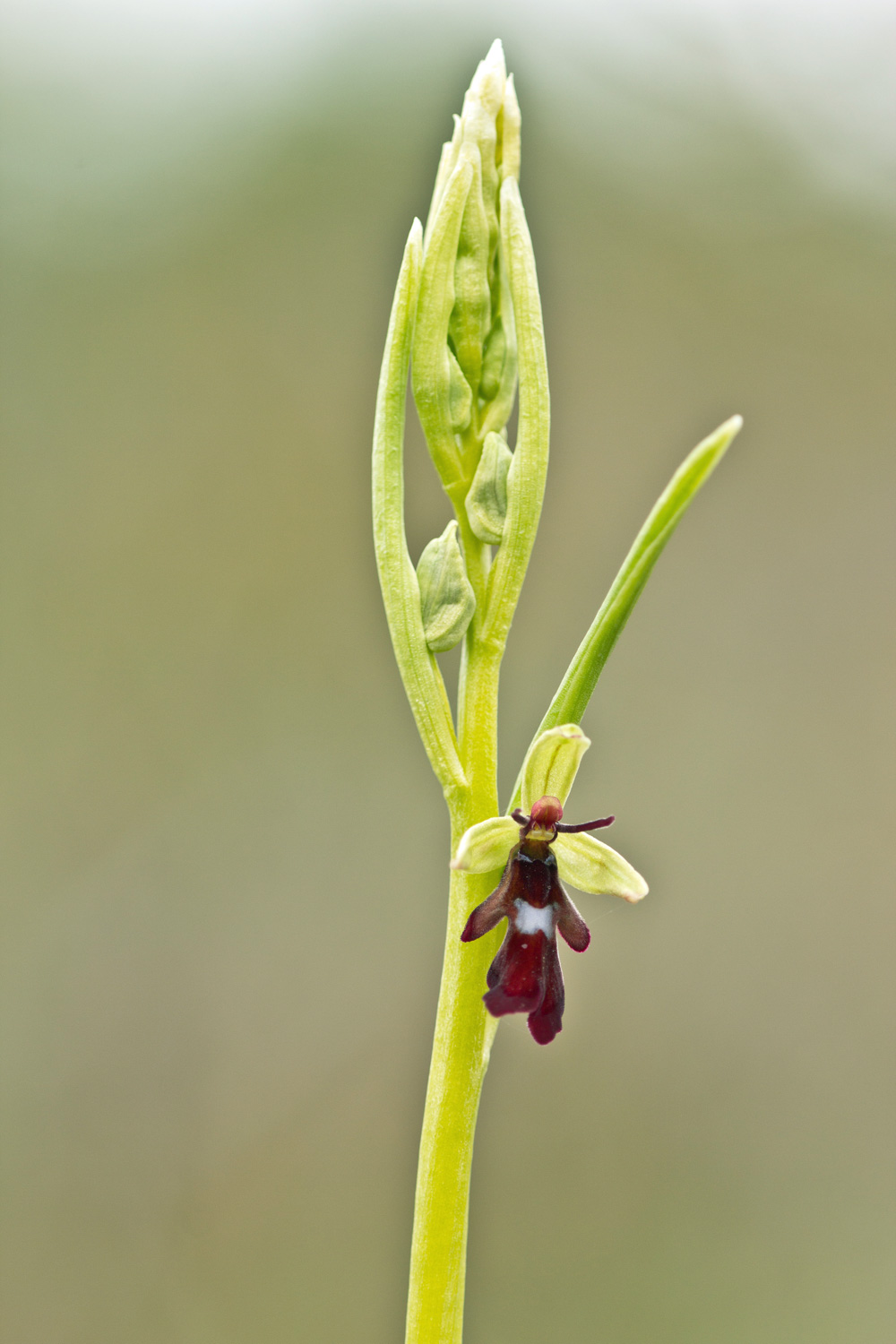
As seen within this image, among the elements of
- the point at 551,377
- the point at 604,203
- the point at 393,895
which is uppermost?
the point at 604,203

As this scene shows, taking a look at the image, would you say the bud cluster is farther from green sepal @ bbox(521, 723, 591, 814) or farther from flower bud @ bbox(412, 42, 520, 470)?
green sepal @ bbox(521, 723, 591, 814)

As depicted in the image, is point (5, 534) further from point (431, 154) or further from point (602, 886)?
point (602, 886)

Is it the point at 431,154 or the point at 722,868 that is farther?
the point at 431,154

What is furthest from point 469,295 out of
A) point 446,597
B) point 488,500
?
point 446,597

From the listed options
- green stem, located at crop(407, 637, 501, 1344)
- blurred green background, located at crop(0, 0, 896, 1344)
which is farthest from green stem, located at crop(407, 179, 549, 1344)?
blurred green background, located at crop(0, 0, 896, 1344)

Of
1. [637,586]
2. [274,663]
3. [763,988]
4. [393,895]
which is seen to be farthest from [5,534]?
[637,586]

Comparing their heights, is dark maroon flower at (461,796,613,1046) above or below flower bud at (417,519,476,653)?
below

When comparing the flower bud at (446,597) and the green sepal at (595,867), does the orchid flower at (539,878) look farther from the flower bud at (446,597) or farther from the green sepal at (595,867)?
the flower bud at (446,597)
